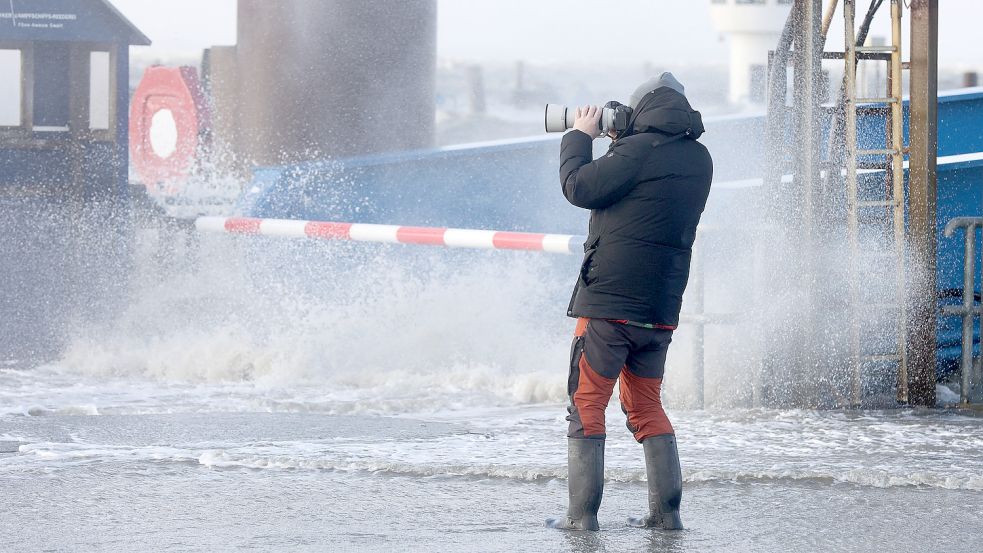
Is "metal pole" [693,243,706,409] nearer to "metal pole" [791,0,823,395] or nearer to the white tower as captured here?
"metal pole" [791,0,823,395]

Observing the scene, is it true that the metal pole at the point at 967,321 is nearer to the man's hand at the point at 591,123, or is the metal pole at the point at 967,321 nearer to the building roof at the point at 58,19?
the man's hand at the point at 591,123

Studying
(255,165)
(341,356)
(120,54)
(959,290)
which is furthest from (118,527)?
(255,165)

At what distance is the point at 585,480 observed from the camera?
4.58m

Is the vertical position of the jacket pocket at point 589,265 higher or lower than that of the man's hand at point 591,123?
lower

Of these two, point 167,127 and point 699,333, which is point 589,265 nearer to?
point 699,333

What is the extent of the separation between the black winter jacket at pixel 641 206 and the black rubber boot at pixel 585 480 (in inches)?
17.0

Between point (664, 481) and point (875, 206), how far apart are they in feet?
10.5

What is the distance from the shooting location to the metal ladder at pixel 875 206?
23.7ft

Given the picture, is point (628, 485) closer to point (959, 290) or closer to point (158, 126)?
point (959, 290)

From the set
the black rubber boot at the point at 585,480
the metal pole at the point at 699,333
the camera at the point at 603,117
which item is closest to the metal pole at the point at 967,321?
the metal pole at the point at 699,333

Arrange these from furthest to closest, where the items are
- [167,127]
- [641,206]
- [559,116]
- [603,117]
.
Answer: [167,127]
[559,116]
[603,117]
[641,206]

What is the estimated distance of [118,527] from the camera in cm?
468

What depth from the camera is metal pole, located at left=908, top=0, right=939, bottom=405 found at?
714 centimetres

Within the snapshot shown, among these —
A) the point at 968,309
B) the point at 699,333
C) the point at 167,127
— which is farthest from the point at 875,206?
the point at 167,127
